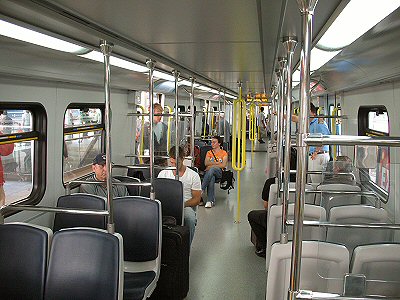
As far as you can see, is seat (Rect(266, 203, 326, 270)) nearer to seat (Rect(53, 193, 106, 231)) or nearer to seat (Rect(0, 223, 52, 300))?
seat (Rect(53, 193, 106, 231))

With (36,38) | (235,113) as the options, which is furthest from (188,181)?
(36,38)

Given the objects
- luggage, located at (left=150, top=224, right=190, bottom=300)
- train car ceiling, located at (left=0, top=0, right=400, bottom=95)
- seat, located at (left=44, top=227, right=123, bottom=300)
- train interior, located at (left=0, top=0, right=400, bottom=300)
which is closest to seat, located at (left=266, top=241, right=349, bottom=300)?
train interior, located at (left=0, top=0, right=400, bottom=300)

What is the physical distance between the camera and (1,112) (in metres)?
3.84

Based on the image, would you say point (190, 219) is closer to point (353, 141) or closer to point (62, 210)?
point (62, 210)

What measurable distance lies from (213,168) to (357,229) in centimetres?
627

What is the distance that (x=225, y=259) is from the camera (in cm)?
534

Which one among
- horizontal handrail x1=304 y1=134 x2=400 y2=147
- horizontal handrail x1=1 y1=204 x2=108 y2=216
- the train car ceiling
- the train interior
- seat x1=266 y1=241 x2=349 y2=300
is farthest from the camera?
horizontal handrail x1=1 y1=204 x2=108 y2=216

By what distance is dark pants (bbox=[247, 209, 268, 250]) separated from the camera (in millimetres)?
5293

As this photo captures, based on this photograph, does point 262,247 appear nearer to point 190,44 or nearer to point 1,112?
point 190,44

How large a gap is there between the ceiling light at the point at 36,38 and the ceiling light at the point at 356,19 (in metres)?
1.80

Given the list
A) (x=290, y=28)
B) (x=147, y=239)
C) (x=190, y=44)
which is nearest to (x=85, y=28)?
(x=190, y=44)

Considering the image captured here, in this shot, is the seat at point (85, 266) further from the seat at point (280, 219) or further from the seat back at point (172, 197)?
the seat back at point (172, 197)

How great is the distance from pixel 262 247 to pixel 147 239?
7.23ft

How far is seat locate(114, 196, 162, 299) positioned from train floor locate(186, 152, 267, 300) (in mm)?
808
